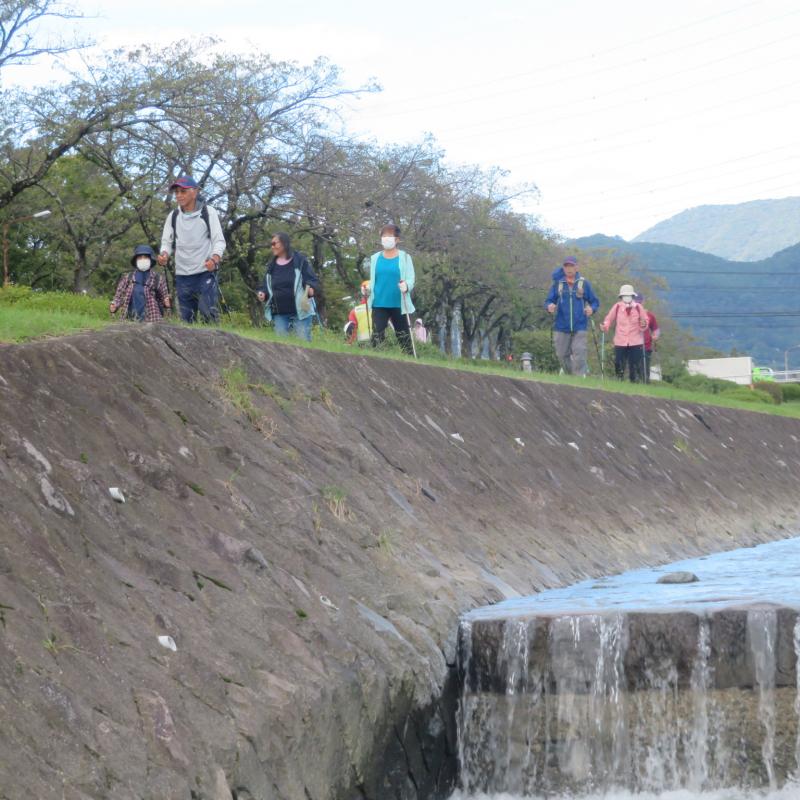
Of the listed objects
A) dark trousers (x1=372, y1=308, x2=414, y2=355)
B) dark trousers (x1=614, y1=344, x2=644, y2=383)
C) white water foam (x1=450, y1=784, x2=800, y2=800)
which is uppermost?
dark trousers (x1=372, y1=308, x2=414, y2=355)

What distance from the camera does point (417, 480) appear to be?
37.8ft

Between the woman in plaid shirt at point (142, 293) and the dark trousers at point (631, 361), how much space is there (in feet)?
34.1

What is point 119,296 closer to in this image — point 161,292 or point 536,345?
point 161,292

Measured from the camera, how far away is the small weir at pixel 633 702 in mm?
8633

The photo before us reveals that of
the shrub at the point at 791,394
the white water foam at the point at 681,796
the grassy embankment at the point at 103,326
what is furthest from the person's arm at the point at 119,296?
the shrub at the point at 791,394

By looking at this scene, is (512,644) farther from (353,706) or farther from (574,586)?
(574,586)

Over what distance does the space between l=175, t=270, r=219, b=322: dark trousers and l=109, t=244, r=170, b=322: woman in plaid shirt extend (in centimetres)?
39

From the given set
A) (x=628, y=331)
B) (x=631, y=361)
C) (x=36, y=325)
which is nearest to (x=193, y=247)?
(x=36, y=325)

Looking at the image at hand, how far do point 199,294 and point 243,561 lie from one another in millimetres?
6186

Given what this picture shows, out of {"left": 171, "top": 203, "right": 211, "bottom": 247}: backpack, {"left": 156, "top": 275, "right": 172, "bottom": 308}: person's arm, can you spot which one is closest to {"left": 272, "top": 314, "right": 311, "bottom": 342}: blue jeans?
{"left": 156, "top": 275, "right": 172, "bottom": 308}: person's arm

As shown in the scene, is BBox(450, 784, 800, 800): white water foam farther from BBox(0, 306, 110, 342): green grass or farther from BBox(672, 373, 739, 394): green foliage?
BBox(672, 373, 739, 394): green foliage

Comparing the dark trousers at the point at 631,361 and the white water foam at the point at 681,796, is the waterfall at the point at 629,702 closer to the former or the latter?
the white water foam at the point at 681,796

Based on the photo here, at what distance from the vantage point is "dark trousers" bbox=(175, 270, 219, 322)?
13.7 meters

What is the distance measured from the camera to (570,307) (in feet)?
67.2
